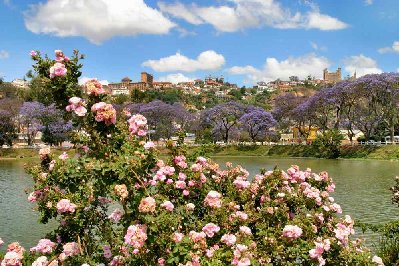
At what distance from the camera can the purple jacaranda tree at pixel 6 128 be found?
70125 mm

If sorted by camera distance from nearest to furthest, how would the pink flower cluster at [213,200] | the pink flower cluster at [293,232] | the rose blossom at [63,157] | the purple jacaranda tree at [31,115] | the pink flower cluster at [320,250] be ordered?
the pink flower cluster at [320,250]
the pink flower cluster at [293,232]
the pink flower cluster at [213,200]
the rose blossom at [63,157]
the purple jacaranda tree at [31,115]

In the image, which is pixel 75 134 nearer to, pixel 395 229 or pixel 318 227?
pixel 318 227

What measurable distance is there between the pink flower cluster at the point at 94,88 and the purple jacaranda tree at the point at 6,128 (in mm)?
69733

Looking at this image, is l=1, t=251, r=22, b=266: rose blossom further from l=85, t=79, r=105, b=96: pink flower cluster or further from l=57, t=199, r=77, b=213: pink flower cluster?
l=85, t=79, r=105, b=96: pink flower cluster

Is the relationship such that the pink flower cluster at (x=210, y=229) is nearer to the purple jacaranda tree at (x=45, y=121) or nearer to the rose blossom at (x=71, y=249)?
the rose blossom at (x=71, y=249)

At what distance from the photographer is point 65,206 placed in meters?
6.04

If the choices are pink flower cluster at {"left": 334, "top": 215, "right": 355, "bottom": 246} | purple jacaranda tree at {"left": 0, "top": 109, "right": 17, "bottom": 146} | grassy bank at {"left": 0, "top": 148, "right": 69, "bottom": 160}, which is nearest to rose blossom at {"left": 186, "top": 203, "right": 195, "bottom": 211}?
pink flower cluster at {"left": 334, "top": 215, "right": 355, "bottom": 246}

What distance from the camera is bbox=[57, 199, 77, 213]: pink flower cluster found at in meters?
6.00

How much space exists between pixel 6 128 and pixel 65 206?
2798 inches

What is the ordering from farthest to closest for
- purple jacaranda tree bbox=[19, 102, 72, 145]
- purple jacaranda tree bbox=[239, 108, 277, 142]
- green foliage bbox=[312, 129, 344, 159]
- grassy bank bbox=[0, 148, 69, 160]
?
1. purple jacaranda tree bbox=[239, 108, 277, 142]
2. purple jacaranda tree bbox=[19, 102, 72, 145]
3. grassy bank bbox=[0, 148, 69, 160]
4. green foliage bbox=[312, 129, 344, 159]

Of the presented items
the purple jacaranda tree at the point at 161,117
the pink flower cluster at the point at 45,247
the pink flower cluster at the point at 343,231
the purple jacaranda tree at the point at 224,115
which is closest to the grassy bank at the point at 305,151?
the purple jacaranda tree at the point at 224,115

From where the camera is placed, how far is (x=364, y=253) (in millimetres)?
6258

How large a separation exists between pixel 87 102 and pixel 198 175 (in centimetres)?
220

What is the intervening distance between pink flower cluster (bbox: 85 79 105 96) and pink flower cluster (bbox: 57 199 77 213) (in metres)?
1.50
